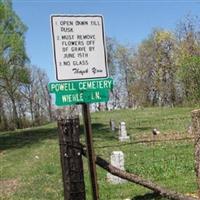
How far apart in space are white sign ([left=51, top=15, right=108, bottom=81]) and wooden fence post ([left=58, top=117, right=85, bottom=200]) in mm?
653

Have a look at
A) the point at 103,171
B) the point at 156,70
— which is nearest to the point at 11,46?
the point at 103,171

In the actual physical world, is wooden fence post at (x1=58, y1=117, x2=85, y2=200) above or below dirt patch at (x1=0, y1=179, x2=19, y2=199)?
above

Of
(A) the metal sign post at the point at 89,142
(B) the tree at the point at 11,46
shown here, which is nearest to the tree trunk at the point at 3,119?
(B) the tree at the point at 11,46

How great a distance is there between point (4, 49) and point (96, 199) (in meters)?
37.3

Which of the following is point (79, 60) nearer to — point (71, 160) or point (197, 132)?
point (71, 160)

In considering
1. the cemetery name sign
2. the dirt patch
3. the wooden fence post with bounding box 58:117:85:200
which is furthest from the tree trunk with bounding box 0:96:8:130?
the cemetery name sign

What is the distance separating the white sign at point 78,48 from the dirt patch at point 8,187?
341 inches

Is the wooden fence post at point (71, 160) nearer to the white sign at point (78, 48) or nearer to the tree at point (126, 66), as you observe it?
the white sign at point (78, 48)

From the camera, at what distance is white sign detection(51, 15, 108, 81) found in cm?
677

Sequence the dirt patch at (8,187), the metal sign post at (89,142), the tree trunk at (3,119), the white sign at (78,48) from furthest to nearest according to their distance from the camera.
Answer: the tree trunk at (3,119) → the dirt patch at (8,187) → the metal sign post at (89,142) → the white sign at (78,48)

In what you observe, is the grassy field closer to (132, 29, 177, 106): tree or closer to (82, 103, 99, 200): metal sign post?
(82, 103, 99, 200): metal sign post

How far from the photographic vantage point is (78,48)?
268 inches

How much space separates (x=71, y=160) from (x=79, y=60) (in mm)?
1229

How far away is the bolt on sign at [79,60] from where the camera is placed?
6777 mm
